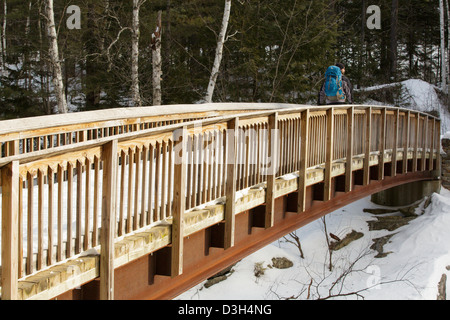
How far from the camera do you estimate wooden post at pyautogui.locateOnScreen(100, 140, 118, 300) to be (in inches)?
205

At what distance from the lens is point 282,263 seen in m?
18.6

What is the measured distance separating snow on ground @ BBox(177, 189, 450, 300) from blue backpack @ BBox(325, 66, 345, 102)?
4.70 m

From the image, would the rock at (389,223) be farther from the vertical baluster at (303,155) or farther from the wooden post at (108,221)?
the wooden post at (108,221)

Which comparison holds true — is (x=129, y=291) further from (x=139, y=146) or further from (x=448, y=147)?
(x=448, y=147)

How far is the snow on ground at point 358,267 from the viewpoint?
623 inches

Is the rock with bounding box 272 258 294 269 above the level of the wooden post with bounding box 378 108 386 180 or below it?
below

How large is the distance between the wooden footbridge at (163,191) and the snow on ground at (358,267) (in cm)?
386

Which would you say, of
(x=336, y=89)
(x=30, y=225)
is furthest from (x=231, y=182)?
(x=336, y=89)

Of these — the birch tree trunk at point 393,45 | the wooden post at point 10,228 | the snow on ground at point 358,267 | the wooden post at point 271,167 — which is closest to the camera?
the wooden post at point 10,228
